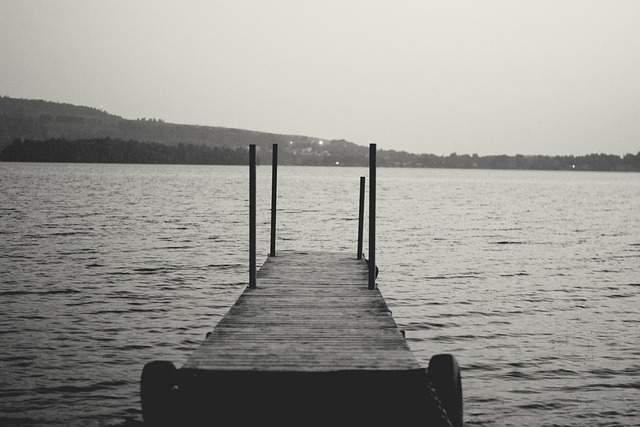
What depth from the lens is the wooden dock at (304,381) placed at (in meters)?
6.19

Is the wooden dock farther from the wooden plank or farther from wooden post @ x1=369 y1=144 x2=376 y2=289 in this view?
wooden post @ x1=369 y1=144 x2=376 y2=289

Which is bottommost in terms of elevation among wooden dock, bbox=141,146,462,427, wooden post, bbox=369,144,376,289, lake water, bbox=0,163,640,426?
lake water, bbox=0,163,640,426

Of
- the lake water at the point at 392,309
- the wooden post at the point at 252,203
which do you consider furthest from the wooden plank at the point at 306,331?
the lake water at the point at 392,309

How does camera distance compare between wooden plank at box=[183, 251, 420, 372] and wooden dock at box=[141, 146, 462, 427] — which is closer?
wooden dock at box=[141, 146, 462, 427]

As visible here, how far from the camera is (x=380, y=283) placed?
20922mm

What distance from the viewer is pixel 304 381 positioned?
6.55 m

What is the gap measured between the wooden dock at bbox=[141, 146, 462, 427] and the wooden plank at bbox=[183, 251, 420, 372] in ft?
0.04

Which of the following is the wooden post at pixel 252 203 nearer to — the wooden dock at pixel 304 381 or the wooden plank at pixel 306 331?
the wooden plank at pixel 306 331

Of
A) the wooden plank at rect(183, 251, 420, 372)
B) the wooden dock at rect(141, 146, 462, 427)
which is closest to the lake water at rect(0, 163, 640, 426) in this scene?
the wooden plank at rect(183, 251, 420, 372)

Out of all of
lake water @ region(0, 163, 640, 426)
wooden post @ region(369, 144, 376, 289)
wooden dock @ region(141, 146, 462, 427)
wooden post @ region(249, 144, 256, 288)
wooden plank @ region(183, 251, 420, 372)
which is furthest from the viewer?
wooden post @ region(369, 144, 376, 289)

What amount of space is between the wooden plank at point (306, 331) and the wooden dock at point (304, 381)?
1cm

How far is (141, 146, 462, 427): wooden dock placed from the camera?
6191 millimetres

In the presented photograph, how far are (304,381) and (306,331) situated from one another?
1.91 metres

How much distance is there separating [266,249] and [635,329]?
19.4 meters
